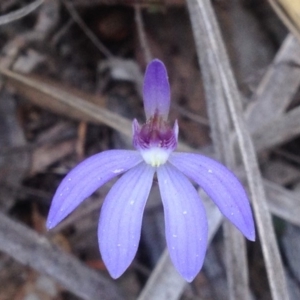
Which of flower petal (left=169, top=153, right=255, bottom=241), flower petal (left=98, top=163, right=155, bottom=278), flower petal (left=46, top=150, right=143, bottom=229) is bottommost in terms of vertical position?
flower petal (left=98, top=163, right=155, bottom=278)

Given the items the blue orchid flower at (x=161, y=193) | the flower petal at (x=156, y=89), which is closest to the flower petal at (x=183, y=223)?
the blue orchid flower at (x=161, y=193)

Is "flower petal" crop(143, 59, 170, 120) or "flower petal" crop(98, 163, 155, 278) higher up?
"flower petal" crop(143, 59, 170, 120)

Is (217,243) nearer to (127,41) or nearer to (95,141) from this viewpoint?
(95,141)

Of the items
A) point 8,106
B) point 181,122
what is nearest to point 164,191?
point 181,122

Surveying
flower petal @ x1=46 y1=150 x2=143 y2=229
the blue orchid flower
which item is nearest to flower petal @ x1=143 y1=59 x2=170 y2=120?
the blue orchid flower

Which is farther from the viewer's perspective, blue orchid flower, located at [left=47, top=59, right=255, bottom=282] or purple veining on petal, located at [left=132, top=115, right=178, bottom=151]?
purple veining on petal, located at [left=132, top=115, right=178, bottom=151]

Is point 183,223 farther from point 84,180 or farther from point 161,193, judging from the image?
point 84,180

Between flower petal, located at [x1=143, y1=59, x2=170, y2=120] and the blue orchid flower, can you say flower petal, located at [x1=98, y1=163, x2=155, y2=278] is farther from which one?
flower petal, located at [x1=143, y1=59, x2=170, y2=120]
